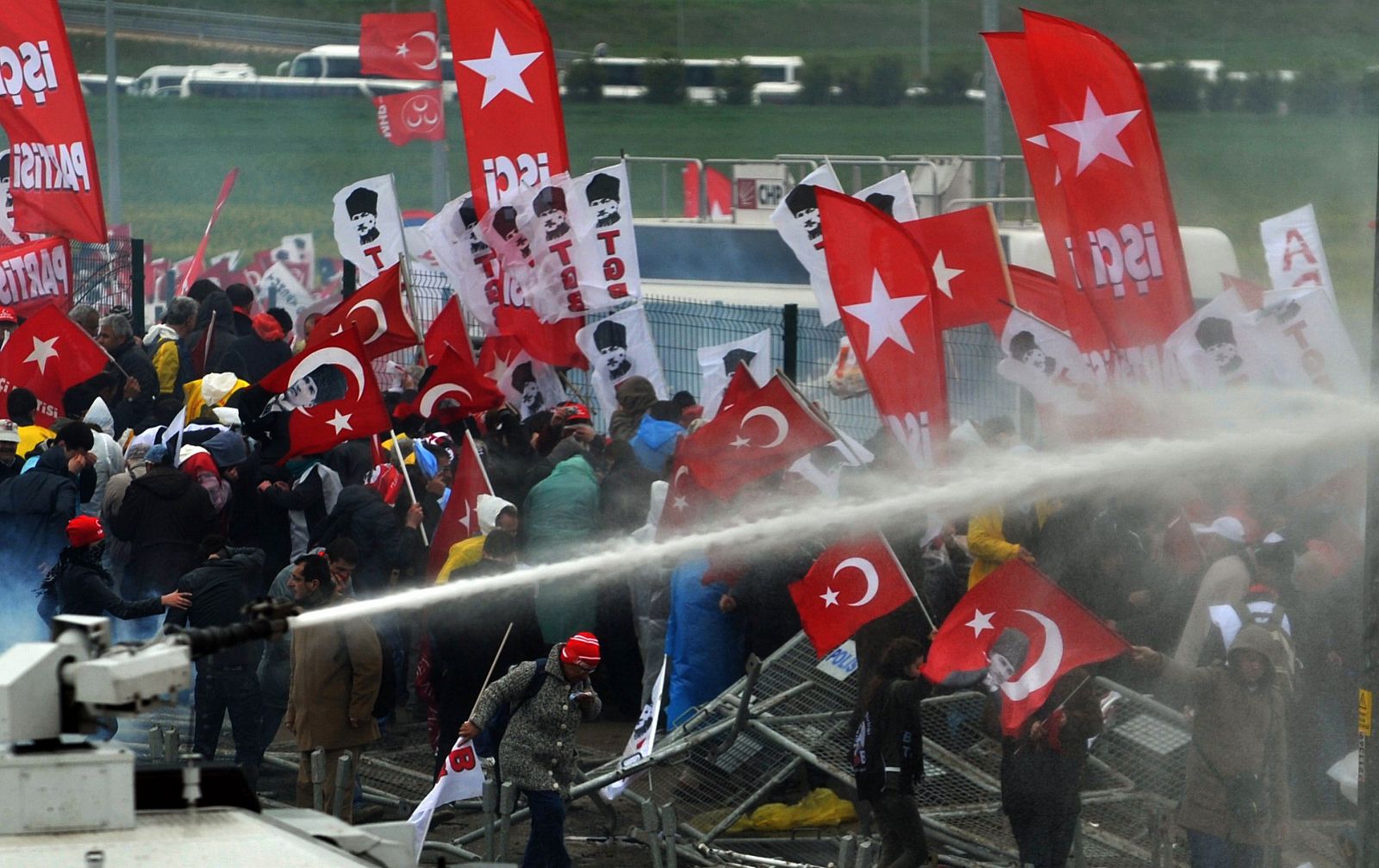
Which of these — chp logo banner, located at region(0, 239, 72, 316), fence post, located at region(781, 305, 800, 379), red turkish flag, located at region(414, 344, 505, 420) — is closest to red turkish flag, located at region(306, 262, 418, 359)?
red turkish flag, located at region(414, 344, 505, 420)

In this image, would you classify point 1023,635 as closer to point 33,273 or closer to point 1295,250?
point 1295,250

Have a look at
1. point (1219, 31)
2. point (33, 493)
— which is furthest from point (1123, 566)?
point (1219, 31)

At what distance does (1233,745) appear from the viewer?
7.80m

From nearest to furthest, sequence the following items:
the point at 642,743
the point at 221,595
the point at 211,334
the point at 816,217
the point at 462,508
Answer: the point at 642,743 < the point at 221,595 < the point at 462,508 < the point at 816,217 < the point at 211,334

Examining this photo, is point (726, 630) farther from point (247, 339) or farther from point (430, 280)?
point (430, 280)

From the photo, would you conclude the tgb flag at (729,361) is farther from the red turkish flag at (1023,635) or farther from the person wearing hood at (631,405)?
the red turkish flag at (1023,635)

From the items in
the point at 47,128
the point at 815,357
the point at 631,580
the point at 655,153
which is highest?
the point at 655,153

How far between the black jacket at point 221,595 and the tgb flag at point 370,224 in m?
4.40

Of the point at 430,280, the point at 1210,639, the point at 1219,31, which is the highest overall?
the point at 1219,31

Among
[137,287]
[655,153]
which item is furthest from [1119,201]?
[655,153]

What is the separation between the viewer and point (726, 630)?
9836 millimetres

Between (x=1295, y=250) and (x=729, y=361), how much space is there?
3696mm

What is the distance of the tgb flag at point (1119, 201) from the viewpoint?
368 inches

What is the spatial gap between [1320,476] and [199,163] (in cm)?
3568
